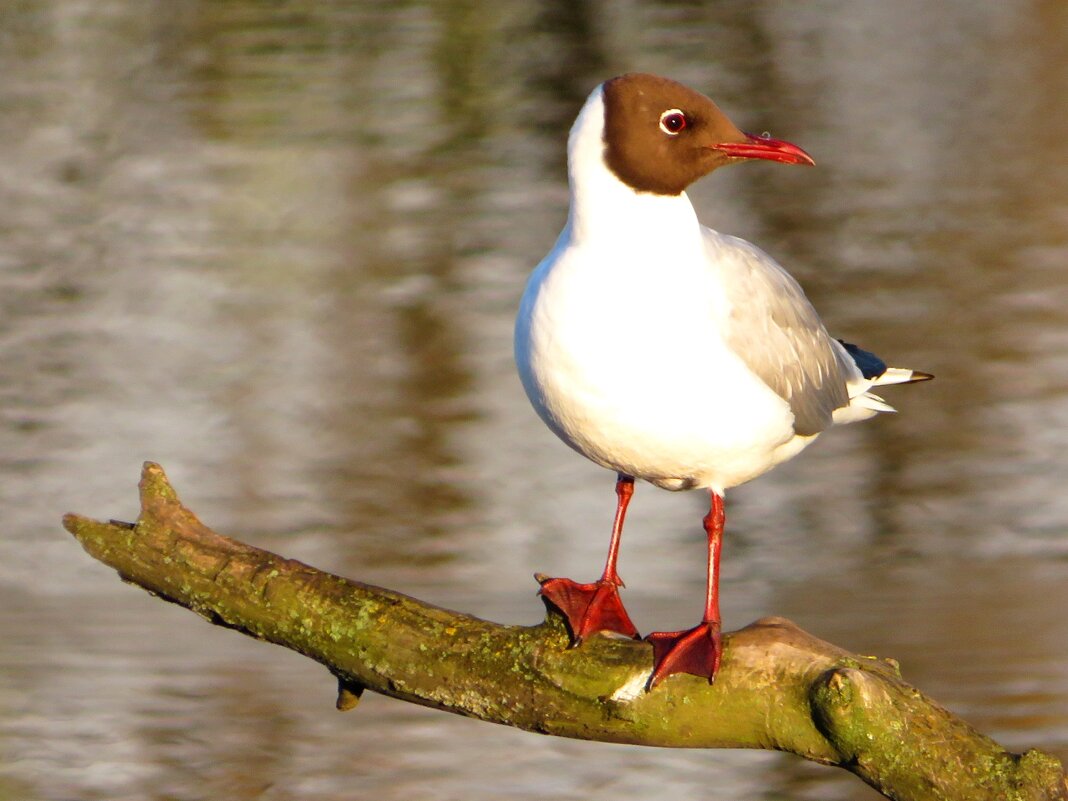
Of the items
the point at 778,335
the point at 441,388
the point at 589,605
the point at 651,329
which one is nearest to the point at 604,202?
the point at 651,329

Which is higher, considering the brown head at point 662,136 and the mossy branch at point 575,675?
the brown head at point 662,136

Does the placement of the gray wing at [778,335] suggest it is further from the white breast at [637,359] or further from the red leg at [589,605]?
the red leg at [589,605]

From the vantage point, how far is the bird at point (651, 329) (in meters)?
4.36

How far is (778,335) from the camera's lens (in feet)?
16.0

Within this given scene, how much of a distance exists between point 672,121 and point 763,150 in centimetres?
25

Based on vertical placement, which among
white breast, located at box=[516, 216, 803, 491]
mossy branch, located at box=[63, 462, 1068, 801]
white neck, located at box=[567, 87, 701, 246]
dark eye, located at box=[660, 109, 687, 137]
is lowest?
mossy branch, located at box=[63, 462, 1068, 801]

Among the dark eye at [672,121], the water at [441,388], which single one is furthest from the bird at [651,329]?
the water at [441,388]

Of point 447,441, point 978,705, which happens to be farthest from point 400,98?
point 978,705

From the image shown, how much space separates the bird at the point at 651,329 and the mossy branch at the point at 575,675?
0.09 m

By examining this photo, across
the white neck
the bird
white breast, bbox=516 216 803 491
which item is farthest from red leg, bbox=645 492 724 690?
the white neck

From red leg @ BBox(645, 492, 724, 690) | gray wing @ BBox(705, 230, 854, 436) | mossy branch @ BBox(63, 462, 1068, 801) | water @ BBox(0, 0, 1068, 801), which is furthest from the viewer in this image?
water @ BBox(0, 0, 1068, 801)

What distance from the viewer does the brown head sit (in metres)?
4.48

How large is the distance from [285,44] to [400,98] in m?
3.75

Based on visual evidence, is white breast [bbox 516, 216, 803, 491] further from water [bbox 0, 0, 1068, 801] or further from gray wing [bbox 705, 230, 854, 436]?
water [bbox 0, 0, 1068, 801]
